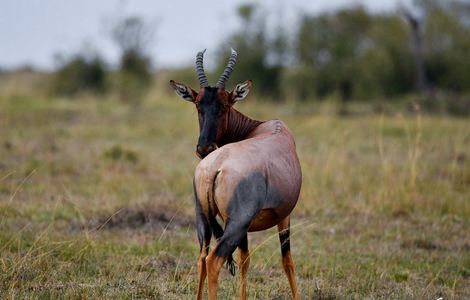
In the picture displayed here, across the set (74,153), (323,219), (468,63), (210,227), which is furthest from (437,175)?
(468,63)

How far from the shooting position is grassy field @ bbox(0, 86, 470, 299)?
6.71 meters

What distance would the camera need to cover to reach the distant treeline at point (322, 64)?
23.5m

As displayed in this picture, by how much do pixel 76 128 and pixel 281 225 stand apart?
36.9 feet

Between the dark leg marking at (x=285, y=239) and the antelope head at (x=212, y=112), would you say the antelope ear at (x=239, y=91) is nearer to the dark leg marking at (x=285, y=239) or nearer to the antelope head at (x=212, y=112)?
the antelope head at (x=212, y=112)

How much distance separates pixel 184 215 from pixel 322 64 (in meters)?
15.1

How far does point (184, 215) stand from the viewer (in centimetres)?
957

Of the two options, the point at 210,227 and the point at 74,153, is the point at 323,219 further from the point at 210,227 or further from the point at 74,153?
the point at 74,153

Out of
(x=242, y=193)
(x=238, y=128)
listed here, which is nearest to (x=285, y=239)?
(x=242, y=193)

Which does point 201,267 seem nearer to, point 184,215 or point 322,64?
point 184,215

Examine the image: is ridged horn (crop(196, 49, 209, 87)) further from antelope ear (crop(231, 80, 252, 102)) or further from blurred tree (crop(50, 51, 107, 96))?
blurred tree (crop(50, 51, 107, 96))

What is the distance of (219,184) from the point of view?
515 cm

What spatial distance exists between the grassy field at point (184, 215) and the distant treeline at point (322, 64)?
5868 millimetres

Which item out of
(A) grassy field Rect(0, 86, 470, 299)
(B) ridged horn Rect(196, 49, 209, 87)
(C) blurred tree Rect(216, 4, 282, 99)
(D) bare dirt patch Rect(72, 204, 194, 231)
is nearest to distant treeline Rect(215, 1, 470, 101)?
(C) blurred tree Rect(216, 4, 282, 99)

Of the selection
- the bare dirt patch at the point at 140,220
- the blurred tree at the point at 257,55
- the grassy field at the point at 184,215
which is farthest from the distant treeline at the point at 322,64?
the bare dirt patch at the point at 140,220
